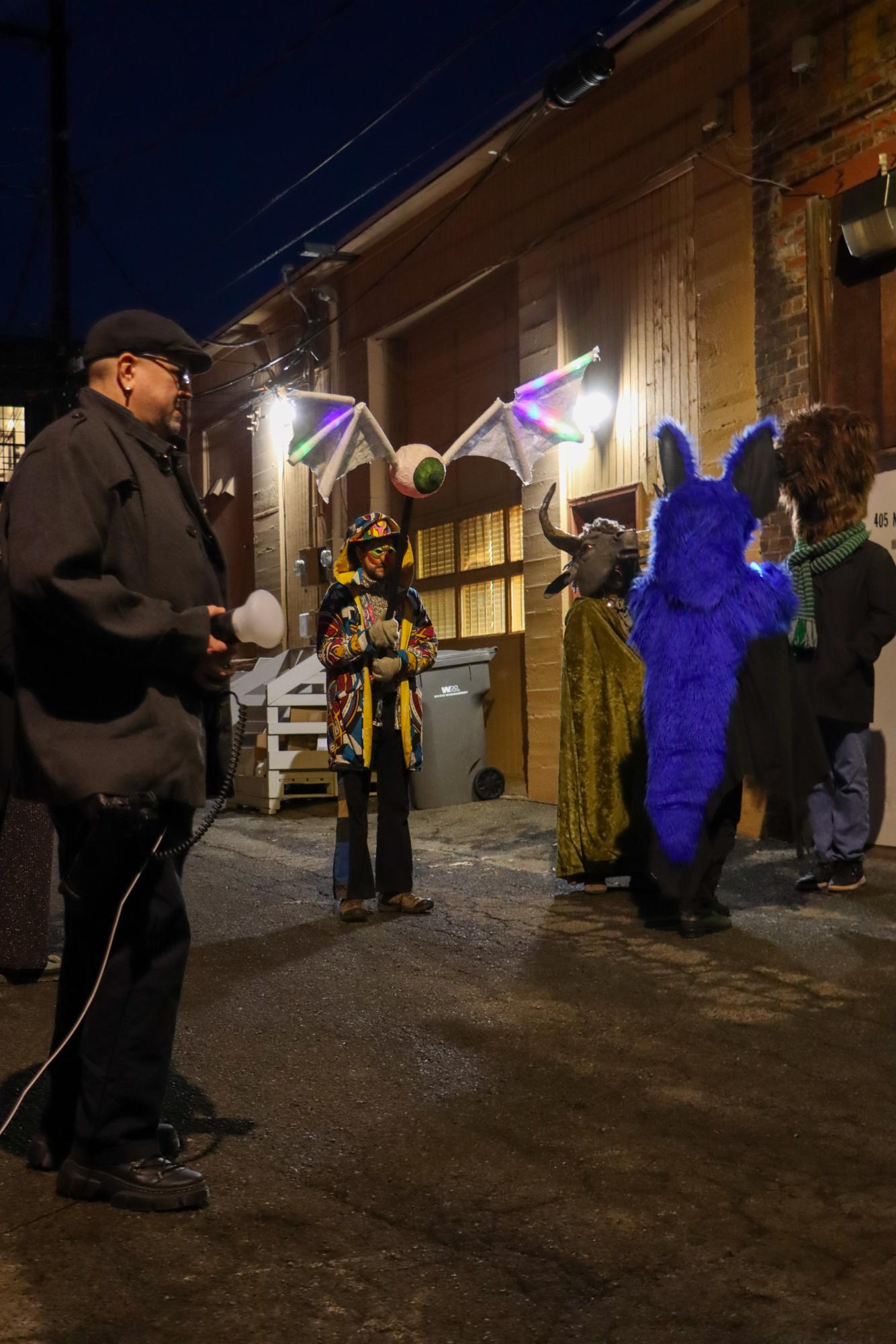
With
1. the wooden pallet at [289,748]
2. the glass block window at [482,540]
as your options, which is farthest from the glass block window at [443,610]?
the wooden pallet at [289,748]

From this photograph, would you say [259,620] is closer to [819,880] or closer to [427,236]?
[819,880]

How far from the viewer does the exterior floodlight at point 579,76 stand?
10.0m

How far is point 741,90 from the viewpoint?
9.30m

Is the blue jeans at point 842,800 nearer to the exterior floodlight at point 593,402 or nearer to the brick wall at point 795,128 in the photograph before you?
the brick wall at point 795,128

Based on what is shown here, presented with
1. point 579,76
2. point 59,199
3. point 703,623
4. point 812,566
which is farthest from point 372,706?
point 59,199

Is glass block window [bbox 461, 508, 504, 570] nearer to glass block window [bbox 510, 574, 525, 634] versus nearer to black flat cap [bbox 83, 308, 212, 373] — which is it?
glass block window [bbox 510, 574, 525, 634]

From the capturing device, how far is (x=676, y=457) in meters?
6.10

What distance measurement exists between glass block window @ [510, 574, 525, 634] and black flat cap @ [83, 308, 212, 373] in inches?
371

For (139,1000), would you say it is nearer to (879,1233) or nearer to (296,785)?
(879,1233)

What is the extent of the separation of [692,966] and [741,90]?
21.5ft

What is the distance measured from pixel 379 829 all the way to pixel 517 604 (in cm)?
624

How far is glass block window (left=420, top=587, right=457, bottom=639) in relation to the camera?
14055mm

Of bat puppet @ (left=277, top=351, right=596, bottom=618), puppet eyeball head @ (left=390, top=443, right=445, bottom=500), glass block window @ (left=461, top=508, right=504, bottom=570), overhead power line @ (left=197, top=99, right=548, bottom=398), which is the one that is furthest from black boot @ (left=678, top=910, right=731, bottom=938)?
overhead power line @ (left=197, top=99, right=548, bottom=398)

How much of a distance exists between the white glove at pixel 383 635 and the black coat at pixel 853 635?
2.08m
